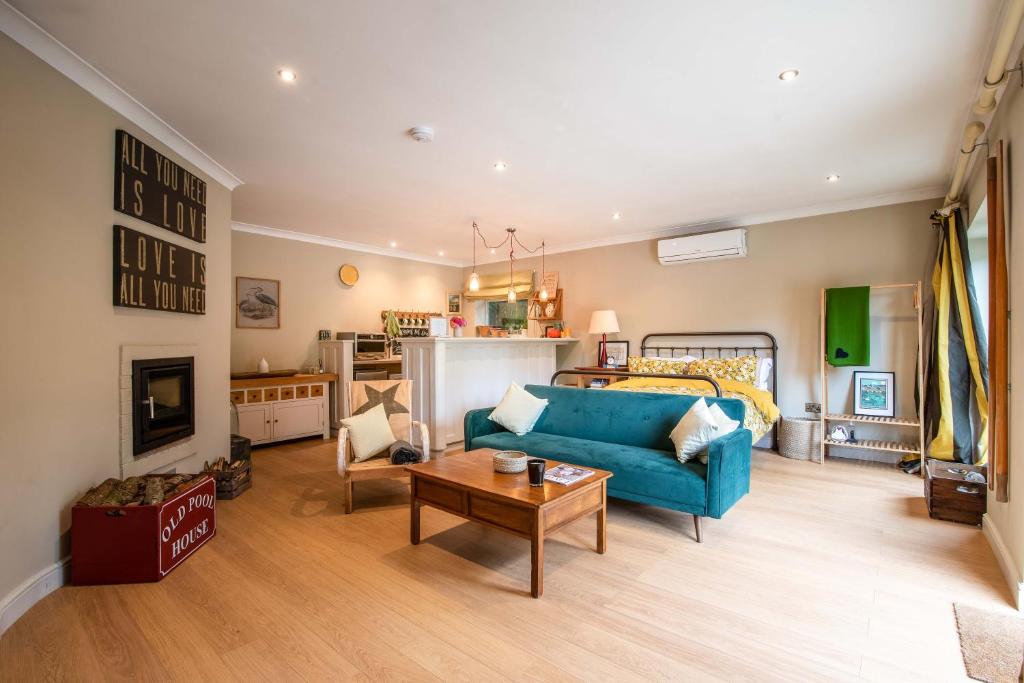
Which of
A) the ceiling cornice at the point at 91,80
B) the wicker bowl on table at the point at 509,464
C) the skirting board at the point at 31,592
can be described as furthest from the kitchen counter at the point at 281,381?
the wicker bowl on table at the point at 509,464

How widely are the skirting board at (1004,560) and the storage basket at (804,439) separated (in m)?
1.83

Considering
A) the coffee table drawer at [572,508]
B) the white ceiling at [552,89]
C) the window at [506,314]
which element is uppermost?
the white ceiling at [552,89]

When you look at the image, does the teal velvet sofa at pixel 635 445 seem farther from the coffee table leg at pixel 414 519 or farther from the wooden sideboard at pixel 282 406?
the wooden sideboard at pixel 282 406

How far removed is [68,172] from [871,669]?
4.31 m

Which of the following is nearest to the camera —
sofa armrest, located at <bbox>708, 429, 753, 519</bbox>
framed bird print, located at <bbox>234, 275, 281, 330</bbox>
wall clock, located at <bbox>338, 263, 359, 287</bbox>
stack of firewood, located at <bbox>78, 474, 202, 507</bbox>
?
stack of firewood, located at <bbox>78, 474, 202, 507</bbox>

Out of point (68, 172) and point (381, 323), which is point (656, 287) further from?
point (68, 172)

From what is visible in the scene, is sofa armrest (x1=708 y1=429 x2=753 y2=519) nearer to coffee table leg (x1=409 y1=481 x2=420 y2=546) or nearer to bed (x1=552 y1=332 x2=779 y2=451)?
bed (x1=552 y1=332 x2=779 y2=451)

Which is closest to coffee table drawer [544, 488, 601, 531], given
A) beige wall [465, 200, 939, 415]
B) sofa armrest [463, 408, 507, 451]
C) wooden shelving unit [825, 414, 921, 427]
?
sofa armrest [463, 408, 507, 451]

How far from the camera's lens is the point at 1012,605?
88.4 inches

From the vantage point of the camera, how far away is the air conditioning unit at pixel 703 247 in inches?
219

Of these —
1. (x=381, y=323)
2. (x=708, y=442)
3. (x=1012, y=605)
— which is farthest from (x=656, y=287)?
(x=1012, y=605)

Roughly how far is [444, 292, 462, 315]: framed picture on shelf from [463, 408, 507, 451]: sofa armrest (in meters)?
4.49

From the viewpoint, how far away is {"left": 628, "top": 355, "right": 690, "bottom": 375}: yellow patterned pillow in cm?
550

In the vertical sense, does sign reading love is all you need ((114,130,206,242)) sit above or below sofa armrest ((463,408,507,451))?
above
